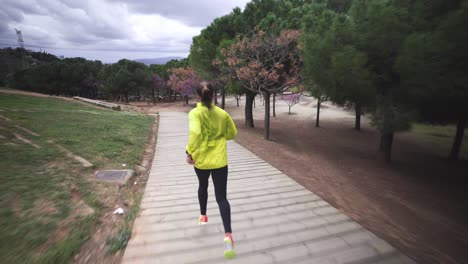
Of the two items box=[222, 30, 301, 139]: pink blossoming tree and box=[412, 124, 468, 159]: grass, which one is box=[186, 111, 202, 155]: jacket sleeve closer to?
box=[222, 30, 301, 139]: pink blossoming tree

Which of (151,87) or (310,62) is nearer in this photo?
(310,62)

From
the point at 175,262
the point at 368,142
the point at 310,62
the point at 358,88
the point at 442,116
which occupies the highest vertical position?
the point at 310,62

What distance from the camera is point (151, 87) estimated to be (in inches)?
1467

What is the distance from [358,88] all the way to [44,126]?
10195 mm

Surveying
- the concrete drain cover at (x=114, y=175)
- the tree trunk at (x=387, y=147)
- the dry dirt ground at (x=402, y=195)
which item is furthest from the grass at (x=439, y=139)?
the concrete drain cover at (x=114, y=175)

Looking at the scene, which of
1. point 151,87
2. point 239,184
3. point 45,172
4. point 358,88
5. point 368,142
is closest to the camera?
point 45,172

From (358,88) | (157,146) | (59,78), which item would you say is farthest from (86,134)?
(59,78)

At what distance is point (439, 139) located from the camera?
14.3 m

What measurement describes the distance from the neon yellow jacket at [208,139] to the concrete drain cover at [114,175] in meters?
2.59

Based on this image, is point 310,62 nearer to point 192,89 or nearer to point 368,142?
point 368,142

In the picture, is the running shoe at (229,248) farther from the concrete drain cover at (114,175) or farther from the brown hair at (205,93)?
the concrete drain cover at (114,175)

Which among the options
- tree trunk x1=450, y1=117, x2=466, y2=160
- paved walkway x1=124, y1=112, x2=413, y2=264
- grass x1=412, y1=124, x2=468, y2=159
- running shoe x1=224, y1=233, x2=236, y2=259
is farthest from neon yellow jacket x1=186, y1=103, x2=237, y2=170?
grass x1=412, y1=124, x2=468, y2=159

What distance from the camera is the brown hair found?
236 centimetres

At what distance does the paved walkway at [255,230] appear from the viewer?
2455 millimetres
